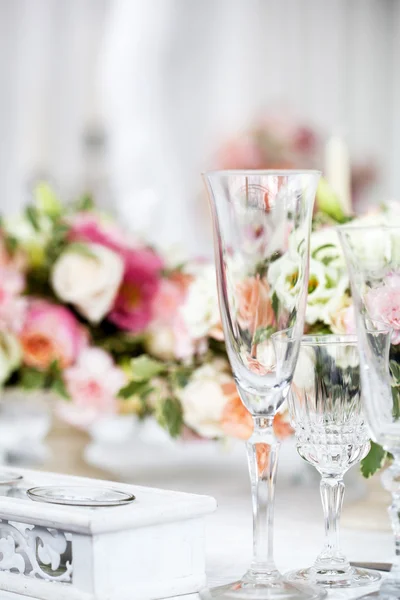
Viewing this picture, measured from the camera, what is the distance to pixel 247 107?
4.89m

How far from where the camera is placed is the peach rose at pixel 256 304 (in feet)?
2.74

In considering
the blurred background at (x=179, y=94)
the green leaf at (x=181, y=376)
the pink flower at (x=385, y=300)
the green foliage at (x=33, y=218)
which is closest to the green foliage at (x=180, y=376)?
the green leaf at (x=181, y=376)

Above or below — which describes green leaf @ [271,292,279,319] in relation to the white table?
above

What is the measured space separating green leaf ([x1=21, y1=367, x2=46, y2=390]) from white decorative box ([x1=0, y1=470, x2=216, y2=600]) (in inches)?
25.4

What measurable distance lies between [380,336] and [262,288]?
100mm

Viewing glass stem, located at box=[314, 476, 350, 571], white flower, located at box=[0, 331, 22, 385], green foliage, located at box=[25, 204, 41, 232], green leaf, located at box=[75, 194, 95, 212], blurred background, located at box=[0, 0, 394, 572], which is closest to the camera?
glass stem, located at box=[314, 476, 350, 571]

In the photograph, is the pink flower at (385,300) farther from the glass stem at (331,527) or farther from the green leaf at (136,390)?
the green leaf at (136,390)

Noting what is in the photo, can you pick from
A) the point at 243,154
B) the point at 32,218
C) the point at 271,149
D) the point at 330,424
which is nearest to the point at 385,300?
the point at 330,424

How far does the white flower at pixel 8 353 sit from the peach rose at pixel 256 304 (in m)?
0.73

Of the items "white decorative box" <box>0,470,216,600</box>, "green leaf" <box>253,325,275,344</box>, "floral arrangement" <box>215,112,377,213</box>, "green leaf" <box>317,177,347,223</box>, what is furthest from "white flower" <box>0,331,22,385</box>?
"floral arrangement" <box>215,112,377,213</box>

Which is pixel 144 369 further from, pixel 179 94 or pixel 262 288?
pixel 179 94

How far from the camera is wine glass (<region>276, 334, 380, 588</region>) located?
0.88 meters

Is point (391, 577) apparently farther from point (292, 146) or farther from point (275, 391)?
point (292, 146)

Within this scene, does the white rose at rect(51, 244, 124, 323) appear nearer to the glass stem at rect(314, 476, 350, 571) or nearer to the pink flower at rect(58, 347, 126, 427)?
the pink flower at rect(58, 347, 126, 427)
